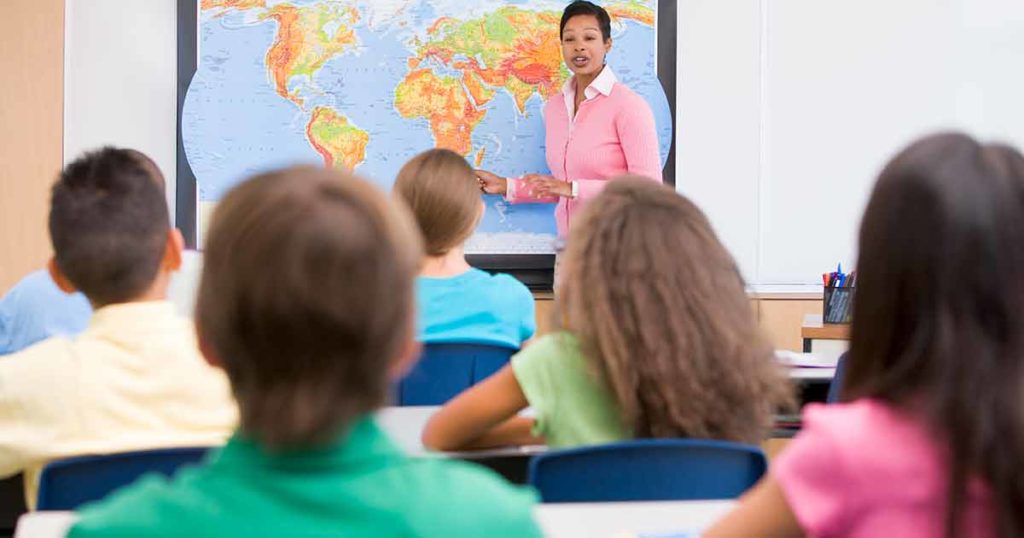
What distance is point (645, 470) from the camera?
1.54 m

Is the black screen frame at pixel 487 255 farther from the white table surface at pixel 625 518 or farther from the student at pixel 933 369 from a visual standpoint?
the student at pixel 933 369

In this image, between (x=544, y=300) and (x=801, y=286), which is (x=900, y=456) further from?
(x=801, y=286)

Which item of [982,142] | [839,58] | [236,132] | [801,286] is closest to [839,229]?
[801,286]

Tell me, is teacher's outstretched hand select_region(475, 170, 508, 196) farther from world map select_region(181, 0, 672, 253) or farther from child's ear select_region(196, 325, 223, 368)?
child's ear select_region(196, 325, 223, 368)

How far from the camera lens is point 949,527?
0.98m

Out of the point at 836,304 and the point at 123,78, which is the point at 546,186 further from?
the point at 123,78

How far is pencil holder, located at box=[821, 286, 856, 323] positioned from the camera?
403 centimetres

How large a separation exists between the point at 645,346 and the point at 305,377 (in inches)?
36.6

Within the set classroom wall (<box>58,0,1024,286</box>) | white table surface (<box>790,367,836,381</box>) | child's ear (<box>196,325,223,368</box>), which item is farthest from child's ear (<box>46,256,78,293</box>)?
classroom wall (<box>58,0,1024,286</box>)

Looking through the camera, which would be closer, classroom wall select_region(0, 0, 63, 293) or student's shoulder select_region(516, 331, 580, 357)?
student's shoulder select_region(516, 331, 580, 357)

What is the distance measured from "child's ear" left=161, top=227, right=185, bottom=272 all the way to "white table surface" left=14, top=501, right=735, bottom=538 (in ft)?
2.01

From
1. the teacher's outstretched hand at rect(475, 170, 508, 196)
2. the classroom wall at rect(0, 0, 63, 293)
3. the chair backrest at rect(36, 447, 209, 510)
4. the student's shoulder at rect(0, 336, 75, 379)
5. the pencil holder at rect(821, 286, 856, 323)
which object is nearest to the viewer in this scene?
the chair backrest at rect(36, 447, 209, 510)

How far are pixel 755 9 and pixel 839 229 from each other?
3.53ft

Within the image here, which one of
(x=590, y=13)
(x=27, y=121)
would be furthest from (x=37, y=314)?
(x=590, y=13)
